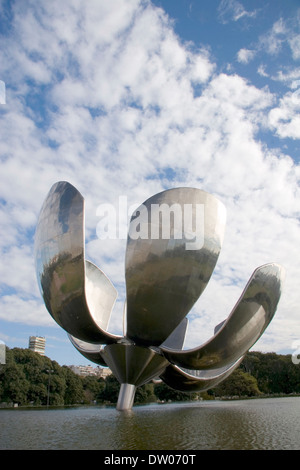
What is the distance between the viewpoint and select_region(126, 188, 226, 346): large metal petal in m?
9.29

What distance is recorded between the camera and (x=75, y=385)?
33.7 m

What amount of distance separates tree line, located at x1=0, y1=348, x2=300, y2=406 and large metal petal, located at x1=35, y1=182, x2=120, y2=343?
1972 centimetres

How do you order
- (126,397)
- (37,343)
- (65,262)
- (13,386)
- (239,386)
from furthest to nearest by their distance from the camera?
(37,343) < (239,386) < (13,386) < (126,397) < (65,262)

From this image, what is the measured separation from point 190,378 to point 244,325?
492 centimetres

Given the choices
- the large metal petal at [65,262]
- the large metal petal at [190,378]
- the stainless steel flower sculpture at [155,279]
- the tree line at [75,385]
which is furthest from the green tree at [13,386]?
the large metal petal at [65,262]

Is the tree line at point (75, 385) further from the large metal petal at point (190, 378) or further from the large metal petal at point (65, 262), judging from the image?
the large metal petal at point (65, 262)

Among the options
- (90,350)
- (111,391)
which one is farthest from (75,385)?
(90,350)

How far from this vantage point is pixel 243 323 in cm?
1054

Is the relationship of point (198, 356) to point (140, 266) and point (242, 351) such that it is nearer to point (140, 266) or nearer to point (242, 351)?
point (242, 351)

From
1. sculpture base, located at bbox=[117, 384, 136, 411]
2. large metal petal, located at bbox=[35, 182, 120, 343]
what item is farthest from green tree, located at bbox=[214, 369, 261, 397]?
large metal petal, located at bbox=[35, 182, 120, 343]

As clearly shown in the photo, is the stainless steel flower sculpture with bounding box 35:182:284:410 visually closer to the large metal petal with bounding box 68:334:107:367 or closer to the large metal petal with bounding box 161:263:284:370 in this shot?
the large metal petal with bounding box 161:263:284:370

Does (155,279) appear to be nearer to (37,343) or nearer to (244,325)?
(244,325)

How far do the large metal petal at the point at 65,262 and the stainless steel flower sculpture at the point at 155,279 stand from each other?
1.0 inches
